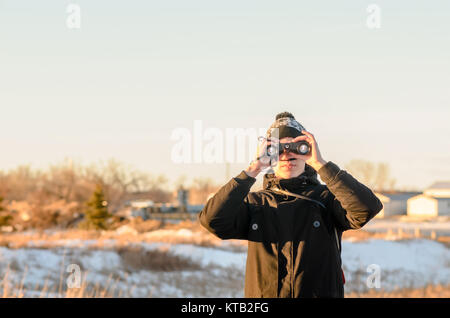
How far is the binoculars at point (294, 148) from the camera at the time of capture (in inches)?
147

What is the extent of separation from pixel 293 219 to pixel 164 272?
16562 mm

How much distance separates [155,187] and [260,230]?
69003mm

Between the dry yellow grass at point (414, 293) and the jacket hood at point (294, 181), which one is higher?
the jacket hood at point (294, 181)

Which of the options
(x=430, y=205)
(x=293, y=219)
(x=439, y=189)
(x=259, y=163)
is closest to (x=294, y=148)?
(x=259, y=163)

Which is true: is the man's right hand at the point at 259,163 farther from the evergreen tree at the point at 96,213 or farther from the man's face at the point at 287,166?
the evergreen tree at the point at 96,213

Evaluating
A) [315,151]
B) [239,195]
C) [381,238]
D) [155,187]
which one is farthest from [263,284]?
[155,187]

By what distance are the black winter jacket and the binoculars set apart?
0.15 m

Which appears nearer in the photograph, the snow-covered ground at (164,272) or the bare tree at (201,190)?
the snow-covered ground at (164,272)

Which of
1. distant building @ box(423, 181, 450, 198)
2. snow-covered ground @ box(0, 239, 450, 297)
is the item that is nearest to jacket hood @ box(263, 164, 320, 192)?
snow-covered ground @ box(0, 239, 450, 297)

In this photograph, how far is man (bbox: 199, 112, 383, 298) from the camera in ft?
12.0

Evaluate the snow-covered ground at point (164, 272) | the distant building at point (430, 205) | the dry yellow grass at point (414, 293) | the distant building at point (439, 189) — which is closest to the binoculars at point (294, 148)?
the snow-covered ground at point (164, 272)

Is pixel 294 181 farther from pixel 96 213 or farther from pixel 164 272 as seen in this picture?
pixel 96 213

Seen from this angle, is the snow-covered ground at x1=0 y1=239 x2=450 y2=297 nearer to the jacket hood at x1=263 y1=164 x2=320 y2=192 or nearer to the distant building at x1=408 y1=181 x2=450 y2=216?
the jacket hood at x1=263 y1=164 x2=320 y2=192
